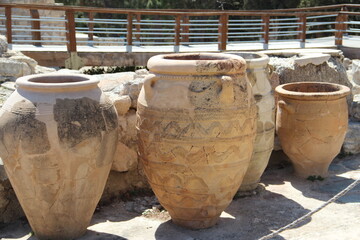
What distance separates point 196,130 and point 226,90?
1.11 ft

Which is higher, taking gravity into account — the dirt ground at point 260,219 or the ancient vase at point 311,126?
the ancient vase at point 311,126

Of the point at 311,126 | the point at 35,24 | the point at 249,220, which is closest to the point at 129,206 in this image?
the point at 249,220

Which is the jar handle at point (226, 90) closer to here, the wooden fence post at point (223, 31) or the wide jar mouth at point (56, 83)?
the wide jar mouth at point (56, 83)

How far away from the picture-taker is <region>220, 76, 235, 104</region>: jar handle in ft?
10.6

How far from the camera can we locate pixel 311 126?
4.60 metres

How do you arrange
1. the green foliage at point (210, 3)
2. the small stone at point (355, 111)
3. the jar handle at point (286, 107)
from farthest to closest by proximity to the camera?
1. the green foliage at point (210, 3)
2. the small stone at point (355, 111)
3. the jar handle at point (286, 107)

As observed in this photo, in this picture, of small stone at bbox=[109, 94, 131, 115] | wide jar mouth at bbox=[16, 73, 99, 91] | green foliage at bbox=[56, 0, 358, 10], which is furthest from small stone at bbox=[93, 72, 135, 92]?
green foliage at bbox=[56, 0, 358, 10]

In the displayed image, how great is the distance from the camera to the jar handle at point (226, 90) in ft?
10.6

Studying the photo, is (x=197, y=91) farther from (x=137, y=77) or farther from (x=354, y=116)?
(x=354, y=116)

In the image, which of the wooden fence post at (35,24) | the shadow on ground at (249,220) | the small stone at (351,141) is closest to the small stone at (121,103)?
the shadow on ground at (249,220)

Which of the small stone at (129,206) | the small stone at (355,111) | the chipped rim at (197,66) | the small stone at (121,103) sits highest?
the chipped rim at (197,66)

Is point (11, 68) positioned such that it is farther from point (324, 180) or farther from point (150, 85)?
point (324, 180)

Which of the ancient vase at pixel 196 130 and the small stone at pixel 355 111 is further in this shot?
the small stone at pixel 355 111

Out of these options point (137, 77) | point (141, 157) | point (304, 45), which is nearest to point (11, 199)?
point (141, 157)
